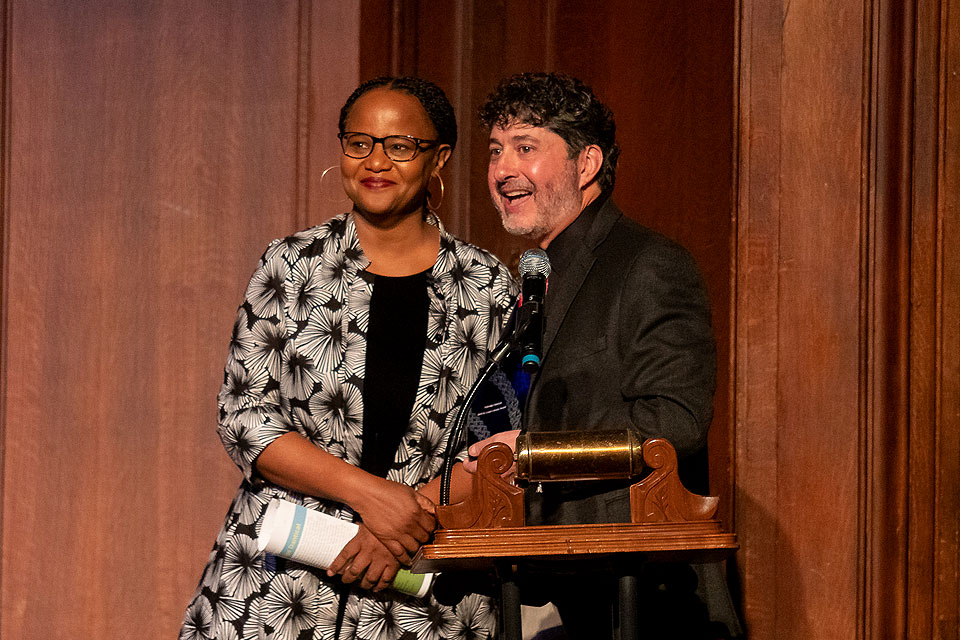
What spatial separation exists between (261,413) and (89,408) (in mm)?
1442

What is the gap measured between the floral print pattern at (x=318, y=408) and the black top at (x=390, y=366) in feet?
0.06

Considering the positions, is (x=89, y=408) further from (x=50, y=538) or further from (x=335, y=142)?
(x=335, y=142)

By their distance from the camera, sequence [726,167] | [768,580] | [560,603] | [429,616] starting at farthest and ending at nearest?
[726,167], [768,580], [429,616], [560,603]

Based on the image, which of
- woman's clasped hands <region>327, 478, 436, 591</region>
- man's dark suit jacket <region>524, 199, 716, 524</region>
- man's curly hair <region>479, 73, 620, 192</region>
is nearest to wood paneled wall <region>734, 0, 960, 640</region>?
man's curly hair <region>479, 73, 620, 192</region>

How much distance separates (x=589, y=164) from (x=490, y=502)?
89 centimetres

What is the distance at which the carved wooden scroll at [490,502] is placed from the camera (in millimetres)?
1933

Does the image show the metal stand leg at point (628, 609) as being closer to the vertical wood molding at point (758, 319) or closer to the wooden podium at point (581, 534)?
the wooden podium at point (581, 534)

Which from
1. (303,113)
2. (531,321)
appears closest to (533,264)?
(531,321)

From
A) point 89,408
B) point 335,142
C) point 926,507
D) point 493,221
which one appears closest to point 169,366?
point 89,408

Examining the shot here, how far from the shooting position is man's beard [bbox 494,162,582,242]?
8.09ft

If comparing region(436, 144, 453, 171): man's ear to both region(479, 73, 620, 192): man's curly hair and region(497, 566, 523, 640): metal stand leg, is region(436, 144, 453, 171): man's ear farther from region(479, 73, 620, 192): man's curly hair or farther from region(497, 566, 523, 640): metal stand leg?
region(497, 566, 523, 640): metal stand leg

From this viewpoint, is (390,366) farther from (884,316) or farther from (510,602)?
(884,316)

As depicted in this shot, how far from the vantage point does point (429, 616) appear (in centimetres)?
247

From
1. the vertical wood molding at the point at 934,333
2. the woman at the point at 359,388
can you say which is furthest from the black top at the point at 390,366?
the vertical wood molding at the point at 934,333
